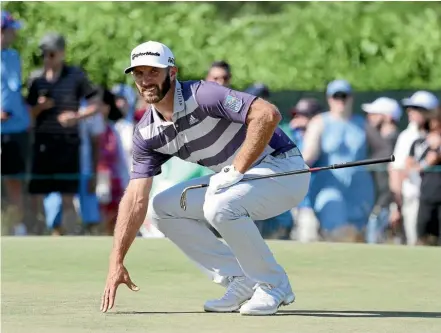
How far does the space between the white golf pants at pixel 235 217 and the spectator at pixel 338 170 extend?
517cm

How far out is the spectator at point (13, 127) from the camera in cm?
1453

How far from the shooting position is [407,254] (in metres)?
12.9

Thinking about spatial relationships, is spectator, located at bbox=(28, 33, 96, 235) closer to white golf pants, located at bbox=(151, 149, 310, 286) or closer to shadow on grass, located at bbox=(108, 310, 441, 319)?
white golf pants, located at bbox=(151, 149, 310, 286)

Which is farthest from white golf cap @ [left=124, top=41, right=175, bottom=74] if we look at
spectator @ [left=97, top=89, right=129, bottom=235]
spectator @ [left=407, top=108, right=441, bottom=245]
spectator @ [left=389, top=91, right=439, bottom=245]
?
spectator @ [left=97, top=89, right=129, bottom=235]

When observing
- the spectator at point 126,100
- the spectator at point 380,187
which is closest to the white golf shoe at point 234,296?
the spectator at point 380,187

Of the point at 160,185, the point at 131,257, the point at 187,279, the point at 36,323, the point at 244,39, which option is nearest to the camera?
the point at 36,323

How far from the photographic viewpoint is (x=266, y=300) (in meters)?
8.90

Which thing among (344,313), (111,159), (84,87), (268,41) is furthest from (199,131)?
(268,41)

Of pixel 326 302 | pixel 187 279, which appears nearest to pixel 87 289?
pixel 187 279

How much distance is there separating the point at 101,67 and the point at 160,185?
15.9 feet

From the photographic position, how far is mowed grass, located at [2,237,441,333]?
848 cm

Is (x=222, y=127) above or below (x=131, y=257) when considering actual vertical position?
above

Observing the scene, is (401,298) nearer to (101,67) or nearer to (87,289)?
(87,289)

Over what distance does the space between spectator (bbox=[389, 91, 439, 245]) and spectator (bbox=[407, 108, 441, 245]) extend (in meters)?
0.09
